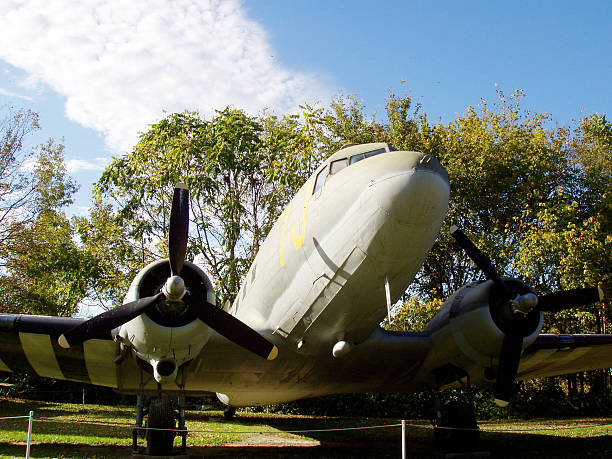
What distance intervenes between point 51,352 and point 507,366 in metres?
7.75

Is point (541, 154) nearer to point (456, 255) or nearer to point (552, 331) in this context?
point (456, 255)

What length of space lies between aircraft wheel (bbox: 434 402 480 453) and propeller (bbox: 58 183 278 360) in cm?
408

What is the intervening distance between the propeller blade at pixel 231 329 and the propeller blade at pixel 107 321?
585mm

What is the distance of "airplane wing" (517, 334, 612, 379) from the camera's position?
31.6 ft

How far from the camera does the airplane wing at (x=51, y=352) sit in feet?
25.1

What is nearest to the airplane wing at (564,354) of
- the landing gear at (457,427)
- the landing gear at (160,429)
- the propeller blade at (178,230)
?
the landing gear at (457,427)

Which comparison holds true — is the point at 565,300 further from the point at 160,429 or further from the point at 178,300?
the point at 160,429

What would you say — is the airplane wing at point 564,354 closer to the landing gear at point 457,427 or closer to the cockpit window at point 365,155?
the landing gear at point 457,427

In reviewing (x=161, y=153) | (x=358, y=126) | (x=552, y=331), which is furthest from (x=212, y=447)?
(x=358, y=126)

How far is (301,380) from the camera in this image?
8797mm

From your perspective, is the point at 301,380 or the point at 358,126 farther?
the point at 358,126

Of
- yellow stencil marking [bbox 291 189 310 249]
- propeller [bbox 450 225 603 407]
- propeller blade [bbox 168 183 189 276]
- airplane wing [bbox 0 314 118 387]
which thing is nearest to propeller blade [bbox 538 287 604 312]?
propeller [bbox 450 225 603 407]

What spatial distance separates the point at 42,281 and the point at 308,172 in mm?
14547

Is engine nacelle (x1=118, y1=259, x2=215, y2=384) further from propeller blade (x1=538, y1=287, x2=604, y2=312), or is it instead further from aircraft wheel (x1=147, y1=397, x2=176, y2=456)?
propeller blade (x1=538, y1=287, x2=604, y2=312)
